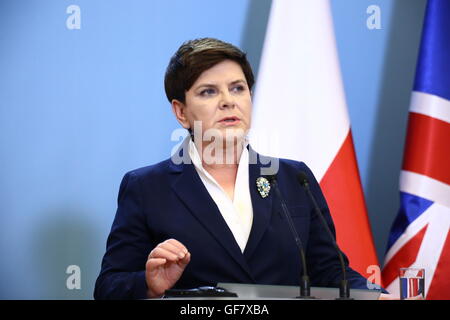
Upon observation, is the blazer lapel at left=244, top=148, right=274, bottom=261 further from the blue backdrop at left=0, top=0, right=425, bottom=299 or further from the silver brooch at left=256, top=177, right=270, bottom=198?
the blue backdrop at left=0, top=0, right=425, bottom=299

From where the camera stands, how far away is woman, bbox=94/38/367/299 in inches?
79.0

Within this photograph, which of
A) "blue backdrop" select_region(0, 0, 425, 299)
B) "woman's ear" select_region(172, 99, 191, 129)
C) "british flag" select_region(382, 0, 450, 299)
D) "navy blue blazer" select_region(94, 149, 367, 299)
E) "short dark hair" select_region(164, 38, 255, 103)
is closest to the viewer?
"navy blue blazer" select_region(94, 149, 367, 299)

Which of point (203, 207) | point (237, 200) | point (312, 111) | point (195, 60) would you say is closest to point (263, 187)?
point (237, 200)

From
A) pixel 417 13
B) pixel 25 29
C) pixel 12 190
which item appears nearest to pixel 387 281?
pixel 417 13

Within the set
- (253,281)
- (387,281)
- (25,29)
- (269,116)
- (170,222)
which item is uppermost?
(25,29)

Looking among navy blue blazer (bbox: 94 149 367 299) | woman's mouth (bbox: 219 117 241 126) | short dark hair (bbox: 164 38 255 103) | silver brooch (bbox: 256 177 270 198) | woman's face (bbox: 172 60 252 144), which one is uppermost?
short dark hair (bbox: 164 38 255 103)

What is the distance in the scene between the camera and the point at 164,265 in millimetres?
1755

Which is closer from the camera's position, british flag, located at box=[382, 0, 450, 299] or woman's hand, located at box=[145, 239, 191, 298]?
woman's hand, located at box=[145, 239, 191, 298]

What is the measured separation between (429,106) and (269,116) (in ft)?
2.18

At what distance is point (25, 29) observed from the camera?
10.4 feet

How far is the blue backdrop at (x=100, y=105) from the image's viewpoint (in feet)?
10.2

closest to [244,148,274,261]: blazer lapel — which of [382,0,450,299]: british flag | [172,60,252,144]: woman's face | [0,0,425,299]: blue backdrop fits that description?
[172,60,252,144]: woman's face

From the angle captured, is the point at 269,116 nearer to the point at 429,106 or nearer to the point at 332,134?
the point at 332,134

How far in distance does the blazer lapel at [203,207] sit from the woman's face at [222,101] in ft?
0.45
